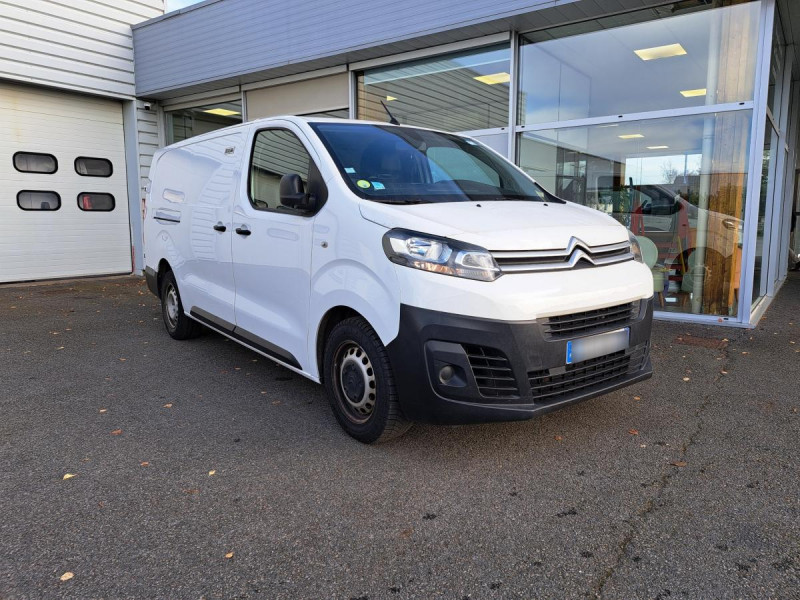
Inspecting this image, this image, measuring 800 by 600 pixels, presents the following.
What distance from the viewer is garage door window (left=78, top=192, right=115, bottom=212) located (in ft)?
37.1

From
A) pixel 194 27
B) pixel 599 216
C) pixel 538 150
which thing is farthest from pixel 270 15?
pixel 599 216

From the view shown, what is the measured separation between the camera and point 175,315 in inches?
236

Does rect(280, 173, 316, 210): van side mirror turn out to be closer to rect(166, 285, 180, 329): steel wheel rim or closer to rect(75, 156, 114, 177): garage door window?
rect(166, 285, 180, 329): steel wheel rim

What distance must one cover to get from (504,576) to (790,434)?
7.70 ft

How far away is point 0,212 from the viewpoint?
33.5 ft

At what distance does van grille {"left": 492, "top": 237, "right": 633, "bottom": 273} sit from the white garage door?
1047 cm

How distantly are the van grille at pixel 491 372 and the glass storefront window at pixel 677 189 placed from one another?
443 centimetres

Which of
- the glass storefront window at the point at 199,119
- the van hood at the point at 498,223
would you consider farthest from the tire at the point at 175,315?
the glass storefront window at the point at 199,119

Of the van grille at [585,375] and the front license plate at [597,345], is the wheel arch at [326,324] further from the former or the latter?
the front license plate at [597,345]

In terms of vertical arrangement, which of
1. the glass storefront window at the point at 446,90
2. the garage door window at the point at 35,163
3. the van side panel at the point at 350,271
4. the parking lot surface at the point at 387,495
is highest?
the glass storefront window at the point at 446,90

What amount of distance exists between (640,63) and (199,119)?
27.8ft

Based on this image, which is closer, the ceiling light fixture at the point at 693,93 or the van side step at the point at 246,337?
the van side step at the point at 246,337

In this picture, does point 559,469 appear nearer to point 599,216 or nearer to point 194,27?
point 599,216

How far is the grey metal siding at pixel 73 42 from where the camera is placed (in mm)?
9836
